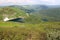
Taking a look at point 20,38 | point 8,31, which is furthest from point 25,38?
point 8,31

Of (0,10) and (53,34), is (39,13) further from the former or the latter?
(53,34)

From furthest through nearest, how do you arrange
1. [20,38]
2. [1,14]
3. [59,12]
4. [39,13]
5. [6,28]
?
1. [59,12]
2. [39,13]
3. [1,14]
4. [6,28]
5. [20,38]

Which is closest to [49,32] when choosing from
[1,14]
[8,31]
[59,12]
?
[8,31]

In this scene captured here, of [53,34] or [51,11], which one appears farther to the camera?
[51,11]

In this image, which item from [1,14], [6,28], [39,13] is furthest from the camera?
[39,13]

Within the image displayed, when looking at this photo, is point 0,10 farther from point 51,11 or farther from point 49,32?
point 49,32

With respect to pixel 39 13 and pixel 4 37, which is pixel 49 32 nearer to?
pixel 4 37

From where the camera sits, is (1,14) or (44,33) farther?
(1,14)

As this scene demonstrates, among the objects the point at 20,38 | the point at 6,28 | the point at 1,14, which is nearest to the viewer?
the point at 20,38
